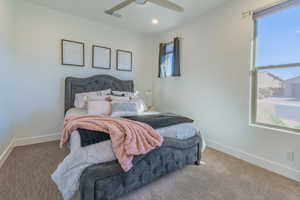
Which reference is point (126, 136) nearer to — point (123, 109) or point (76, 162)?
point (76, 162)

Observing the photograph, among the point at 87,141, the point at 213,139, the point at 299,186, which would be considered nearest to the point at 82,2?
the point at 87,141

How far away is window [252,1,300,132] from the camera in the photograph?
2262mm

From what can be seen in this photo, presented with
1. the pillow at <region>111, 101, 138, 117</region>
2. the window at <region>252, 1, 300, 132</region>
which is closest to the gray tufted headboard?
the pillow at <region>111, 101, 138, 117</region>

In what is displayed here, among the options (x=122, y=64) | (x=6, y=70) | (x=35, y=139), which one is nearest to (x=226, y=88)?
(x=122, y=64)

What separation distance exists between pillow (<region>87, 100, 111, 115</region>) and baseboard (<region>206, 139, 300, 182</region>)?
220 centimetres

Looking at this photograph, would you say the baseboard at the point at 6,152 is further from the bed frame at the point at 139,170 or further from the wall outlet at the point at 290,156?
the wall outlet at the point at 290,156

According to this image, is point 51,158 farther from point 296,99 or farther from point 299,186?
point 296,99

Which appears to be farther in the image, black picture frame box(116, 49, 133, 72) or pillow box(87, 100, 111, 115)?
black picture frame box(116, 49, 133, 72)

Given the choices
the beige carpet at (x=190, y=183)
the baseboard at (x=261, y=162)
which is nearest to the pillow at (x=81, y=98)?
the beige carpet at (x=190, y=183)

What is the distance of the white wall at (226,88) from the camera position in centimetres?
246

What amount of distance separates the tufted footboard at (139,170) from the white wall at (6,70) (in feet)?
6.47

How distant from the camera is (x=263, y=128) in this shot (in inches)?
99.4

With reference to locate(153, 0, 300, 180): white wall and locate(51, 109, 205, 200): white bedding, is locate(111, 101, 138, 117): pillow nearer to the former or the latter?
locate(51, 109, 205, 200): white bedding

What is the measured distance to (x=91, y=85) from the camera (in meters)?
3.79
